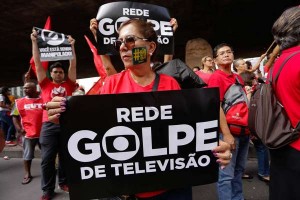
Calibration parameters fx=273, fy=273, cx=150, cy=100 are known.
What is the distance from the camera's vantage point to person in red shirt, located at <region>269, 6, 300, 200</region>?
1.72m

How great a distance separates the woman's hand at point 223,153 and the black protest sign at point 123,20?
4.06ft

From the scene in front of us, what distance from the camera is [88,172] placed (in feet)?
4.86

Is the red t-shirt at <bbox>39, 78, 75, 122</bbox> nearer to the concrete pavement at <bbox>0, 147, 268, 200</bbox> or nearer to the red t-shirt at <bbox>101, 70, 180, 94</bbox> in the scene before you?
the concrete pavement at <bbox>0, 147, 268, 200</bbox>

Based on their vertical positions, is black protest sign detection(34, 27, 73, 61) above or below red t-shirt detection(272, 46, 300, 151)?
above

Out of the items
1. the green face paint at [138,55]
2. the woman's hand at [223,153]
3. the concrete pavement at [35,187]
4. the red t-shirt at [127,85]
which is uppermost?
the green face paint at [138,55]

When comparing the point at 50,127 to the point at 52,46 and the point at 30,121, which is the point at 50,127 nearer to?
the point at 52,46

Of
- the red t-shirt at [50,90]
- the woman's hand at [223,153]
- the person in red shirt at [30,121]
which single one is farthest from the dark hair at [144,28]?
the person in red shirt at [30,121]

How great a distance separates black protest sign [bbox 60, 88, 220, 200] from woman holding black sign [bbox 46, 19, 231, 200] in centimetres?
7

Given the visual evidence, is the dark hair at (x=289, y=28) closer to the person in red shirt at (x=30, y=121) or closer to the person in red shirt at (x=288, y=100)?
the person in red shirt at (x=288, y=100)

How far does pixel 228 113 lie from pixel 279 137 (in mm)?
1127

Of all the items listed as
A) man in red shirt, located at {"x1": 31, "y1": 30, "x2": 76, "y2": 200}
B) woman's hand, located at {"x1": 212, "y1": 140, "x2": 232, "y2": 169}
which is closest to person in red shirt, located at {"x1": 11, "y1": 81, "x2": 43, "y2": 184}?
man in red shirt, located at {"x1": 31, "y1": 30, "x2": 76, "y2": 200}

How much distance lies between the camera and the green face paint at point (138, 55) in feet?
5.16

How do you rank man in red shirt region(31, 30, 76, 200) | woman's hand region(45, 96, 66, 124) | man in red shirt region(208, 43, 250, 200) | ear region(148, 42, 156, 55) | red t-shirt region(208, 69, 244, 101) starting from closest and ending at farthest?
woman's hand region(45, 96, 66, 124), ear region(148, 42, 156, 55), man in red shirt region(208, 43, 250, 200), red t-shirt region(208, 69, 244, 101), man in red shirt region(31, 30, 76, 200)

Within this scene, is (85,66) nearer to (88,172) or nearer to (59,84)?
(59,84)
